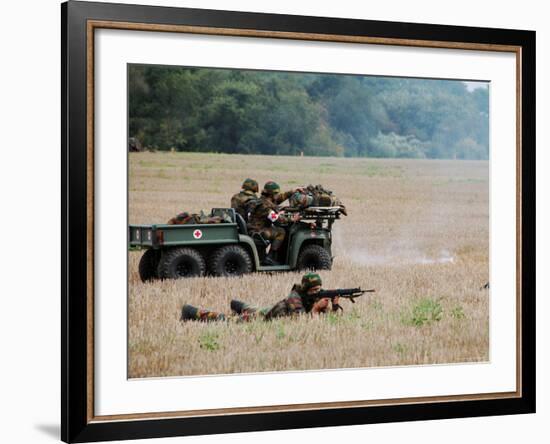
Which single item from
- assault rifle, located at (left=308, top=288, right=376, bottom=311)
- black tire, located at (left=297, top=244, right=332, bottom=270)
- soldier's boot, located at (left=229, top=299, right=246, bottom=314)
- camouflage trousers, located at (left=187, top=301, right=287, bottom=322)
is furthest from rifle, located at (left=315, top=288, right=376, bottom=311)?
soldier's boot, located at (left=229, top=299, right=246, bottom=314)

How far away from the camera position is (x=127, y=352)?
6289 millimetres

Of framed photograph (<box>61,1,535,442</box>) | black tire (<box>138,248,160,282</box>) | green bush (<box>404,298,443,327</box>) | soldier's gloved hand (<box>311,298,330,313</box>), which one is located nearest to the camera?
framed photograph (<box>61,1,535,442</box>)

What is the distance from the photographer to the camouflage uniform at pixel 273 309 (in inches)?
254

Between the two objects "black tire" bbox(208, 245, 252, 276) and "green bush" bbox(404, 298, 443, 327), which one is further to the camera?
"green bush" bbox(404, 298, 443, 327)

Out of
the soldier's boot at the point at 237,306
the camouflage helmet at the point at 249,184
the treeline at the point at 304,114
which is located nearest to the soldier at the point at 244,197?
the camouflage helmet at the point at 249,184

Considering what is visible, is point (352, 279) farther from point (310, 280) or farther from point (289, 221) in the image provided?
point (289, 221)

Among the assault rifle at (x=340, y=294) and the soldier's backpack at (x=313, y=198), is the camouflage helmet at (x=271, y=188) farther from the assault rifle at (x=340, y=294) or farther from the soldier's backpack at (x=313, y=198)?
the assault rifle at (x=340, y=294)

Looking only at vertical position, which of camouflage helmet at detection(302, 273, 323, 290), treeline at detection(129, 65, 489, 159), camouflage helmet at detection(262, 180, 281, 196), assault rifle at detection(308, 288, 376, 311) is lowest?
assault rifle at detection(308, 288, 376, 311)

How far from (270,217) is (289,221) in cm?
15

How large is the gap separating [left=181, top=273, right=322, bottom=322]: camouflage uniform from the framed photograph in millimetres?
12

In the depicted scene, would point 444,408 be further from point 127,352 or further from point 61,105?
point 61,105

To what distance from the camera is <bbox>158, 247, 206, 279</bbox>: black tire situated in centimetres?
643

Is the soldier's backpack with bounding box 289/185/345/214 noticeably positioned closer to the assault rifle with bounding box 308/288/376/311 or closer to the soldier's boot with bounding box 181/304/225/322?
the assault rifle with bounding box 308/288/376/311

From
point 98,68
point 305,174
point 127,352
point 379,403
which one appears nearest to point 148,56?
point 98,68
